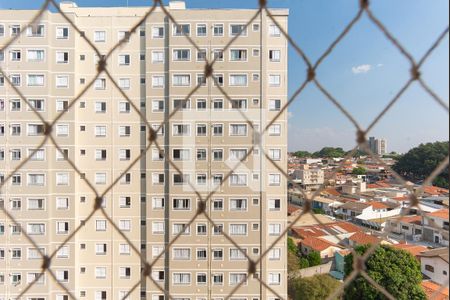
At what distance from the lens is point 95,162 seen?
422 cm

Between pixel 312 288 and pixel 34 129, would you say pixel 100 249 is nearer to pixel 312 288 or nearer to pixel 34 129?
pixel 34 129

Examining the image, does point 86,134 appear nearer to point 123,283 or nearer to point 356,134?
point 123,283

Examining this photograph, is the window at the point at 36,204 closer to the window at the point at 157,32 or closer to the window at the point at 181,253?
the window at the point at 181,253

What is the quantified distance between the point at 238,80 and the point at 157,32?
1338 millimetres

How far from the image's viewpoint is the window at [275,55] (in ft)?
13.7

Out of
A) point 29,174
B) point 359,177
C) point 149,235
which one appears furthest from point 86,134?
point 359,177

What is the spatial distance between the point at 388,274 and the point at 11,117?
220 inches

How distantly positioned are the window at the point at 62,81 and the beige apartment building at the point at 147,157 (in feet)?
0.04

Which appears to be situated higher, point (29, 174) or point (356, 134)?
point (356, 134)

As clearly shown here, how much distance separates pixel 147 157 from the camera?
13.6 ft

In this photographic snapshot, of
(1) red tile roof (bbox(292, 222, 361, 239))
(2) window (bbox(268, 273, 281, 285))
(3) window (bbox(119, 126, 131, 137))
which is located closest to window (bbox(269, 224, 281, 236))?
(2) window (bbox(268, 273, 281, 285))

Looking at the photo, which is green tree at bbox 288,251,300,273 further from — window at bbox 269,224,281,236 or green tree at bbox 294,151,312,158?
green tree at bbox 294,151,312,158

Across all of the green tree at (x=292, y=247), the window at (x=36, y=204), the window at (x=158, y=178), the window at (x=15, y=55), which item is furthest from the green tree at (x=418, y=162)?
the window at (x=15, y=55)

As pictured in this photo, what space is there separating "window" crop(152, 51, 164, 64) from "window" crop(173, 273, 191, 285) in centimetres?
298
